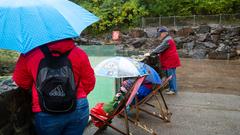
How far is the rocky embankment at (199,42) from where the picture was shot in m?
20.1

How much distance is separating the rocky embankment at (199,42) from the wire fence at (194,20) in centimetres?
341

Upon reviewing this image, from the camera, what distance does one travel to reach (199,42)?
23.7m

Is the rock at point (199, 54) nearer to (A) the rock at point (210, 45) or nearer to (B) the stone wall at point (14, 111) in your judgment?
(A) the rock at point (210, 45)

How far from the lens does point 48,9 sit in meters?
2.98

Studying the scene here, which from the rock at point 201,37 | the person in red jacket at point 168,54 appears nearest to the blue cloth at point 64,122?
the person in red jacket at point 168,54

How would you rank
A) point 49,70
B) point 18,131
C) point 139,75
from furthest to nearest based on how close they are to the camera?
point 139,75 < point 18,131 < point 49,70

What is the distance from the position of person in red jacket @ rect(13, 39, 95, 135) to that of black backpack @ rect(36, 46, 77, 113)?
4cm

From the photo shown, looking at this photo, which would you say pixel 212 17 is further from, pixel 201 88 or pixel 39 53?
pixel 39 53

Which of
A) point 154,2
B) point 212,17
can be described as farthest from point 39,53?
point 154,2

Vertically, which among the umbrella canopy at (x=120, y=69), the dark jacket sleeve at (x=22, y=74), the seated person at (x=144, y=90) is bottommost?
the seated person at (x=144, y=90)

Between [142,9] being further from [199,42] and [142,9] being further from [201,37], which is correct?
[199,42]

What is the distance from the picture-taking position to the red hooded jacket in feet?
9.50

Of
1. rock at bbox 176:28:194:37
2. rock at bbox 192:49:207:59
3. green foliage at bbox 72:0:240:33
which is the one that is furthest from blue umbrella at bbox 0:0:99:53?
green foliage at bbox 72:0:240:33

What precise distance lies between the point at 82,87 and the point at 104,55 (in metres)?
8.35
